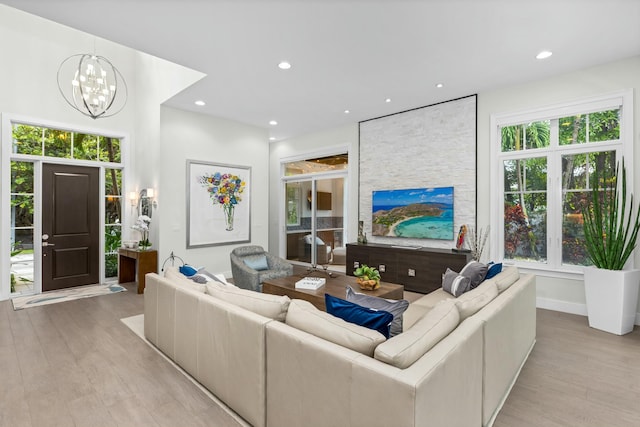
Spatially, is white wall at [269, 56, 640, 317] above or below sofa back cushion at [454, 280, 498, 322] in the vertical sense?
above

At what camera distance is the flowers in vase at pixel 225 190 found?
5.87 metres

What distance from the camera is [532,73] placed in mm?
4070

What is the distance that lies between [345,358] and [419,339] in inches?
14.4

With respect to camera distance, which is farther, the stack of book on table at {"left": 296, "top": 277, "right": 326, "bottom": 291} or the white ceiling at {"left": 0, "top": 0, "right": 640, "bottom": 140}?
the stack of book on table at {"left": 296, "top": 277, "right": 326, "bottom": 291}

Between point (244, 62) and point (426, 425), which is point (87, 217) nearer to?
point (244, 62)

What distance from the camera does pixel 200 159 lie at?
5.76m

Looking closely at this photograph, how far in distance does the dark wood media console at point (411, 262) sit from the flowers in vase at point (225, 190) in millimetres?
2442

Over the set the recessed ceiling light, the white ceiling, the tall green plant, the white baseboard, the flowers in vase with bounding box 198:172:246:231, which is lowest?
the white baseboard

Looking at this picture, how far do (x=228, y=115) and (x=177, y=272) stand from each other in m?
3.64

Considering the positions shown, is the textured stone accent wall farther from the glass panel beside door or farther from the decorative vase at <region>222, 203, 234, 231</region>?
the decorative vase at <region>222, 203, 234, 231</region>

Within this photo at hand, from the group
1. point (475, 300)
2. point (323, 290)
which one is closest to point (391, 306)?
point (475, 300)

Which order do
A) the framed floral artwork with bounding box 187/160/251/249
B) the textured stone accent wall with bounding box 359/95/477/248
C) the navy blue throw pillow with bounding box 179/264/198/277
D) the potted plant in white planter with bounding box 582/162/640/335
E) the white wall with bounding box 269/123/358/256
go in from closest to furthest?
1. the navy blue throw pillow with bounding box 179/264/198/277
2. the potted plant in white planter with bounding box 582/162/640/335
3. the textured stone accent wall with bounding box 359/95/477/248
4. the framed floral artwork with bounding box 187/160/251/249
5. the white wall with bounding box 269/123/358/256

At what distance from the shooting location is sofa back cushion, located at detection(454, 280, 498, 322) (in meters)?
2.00

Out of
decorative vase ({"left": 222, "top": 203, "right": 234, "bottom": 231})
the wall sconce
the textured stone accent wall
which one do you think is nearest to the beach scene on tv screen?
the textured stone accent wall
